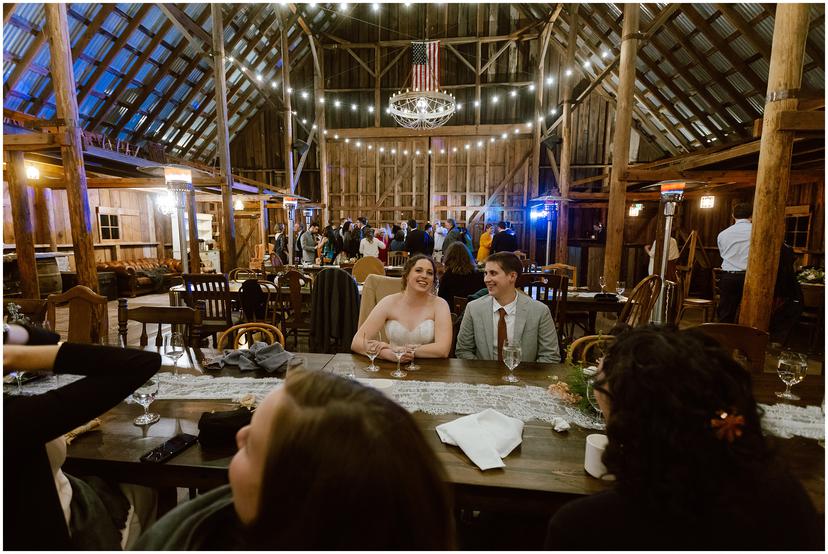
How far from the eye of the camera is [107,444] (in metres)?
1.34

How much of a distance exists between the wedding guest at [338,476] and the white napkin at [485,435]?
2.26 feet

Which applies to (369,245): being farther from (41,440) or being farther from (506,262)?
(41,440)

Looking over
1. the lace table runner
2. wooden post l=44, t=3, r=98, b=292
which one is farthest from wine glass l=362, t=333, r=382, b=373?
wooden post l=44, t=3, r=98, b=292

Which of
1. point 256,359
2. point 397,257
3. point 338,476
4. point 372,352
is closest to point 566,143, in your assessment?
point 397,257

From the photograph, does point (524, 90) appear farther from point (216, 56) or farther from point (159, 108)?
point (159, 108)

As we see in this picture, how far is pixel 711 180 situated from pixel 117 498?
7.76 meters

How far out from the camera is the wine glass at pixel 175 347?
1834 millimetres

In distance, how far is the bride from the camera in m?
2.51

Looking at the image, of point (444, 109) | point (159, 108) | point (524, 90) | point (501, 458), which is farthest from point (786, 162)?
point (159, 108)

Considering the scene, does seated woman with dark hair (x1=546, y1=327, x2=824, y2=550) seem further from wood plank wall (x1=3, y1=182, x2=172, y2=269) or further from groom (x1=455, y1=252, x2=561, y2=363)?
wood plank wall (x1=3, y1=182, x2=172, y2=269)

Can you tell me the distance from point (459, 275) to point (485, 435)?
8.96 ft

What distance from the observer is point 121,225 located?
1092 centimetres

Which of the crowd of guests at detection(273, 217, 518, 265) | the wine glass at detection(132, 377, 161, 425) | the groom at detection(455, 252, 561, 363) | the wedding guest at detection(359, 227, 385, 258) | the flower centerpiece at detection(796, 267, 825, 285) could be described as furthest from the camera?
the crowd of guests at detection(273, 217, 518, 265)

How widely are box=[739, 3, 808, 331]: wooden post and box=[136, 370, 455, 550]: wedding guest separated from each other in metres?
3.86
